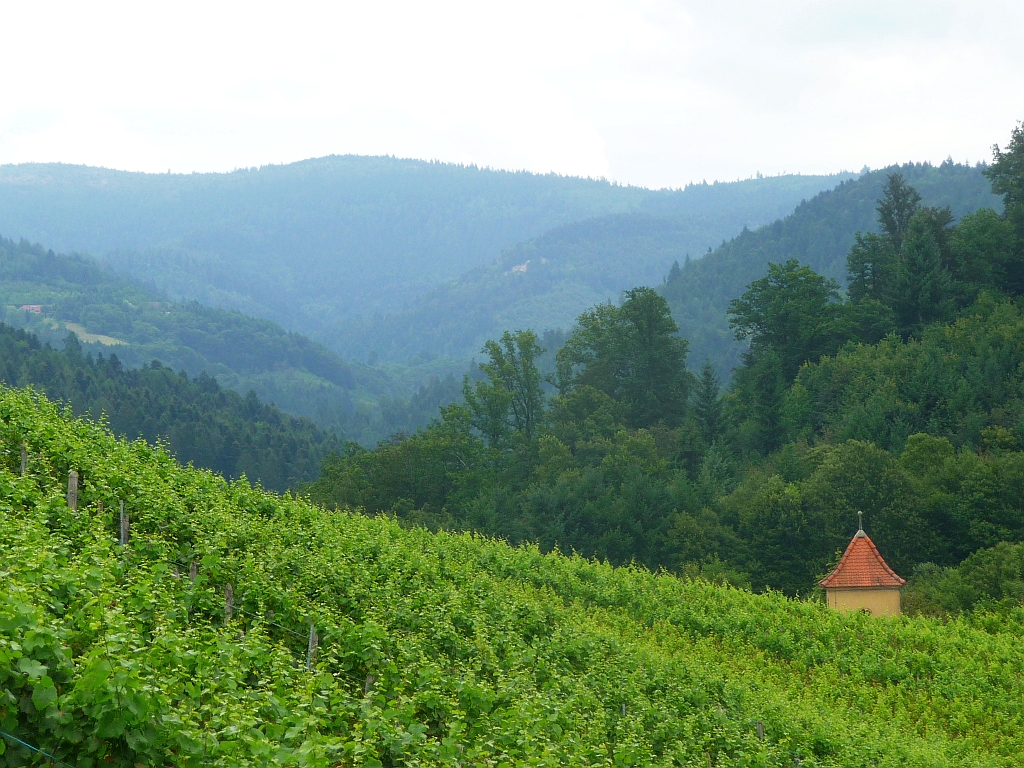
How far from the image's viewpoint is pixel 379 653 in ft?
41.0

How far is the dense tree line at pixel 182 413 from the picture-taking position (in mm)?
107750

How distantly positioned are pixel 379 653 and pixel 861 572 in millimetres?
23855

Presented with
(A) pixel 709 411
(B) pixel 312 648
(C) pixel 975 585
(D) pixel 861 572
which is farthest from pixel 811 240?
(B) pixel 312 648

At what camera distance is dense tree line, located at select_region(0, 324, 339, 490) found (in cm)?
10775

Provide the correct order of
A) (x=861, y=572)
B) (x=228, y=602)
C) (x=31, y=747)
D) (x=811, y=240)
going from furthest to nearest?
(x=811, y=240)
(x=861, y=572)
(x=228, y=602)
(x=31, y=747)

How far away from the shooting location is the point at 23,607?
7566 millimetres

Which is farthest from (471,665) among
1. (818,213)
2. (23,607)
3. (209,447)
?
(818,213)

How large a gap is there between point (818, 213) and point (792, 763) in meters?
163

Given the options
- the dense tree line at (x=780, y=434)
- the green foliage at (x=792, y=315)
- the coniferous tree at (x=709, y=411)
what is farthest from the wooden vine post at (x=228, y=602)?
the green foliage at (x=792, y=315)

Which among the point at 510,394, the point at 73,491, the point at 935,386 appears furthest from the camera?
the point at 510,394

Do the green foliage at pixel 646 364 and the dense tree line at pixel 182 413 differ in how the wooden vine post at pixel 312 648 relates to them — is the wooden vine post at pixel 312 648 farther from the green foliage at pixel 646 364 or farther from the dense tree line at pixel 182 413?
the dense tree line at pixel 182 413

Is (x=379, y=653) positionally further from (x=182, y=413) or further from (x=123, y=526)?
(x=182, y=413)

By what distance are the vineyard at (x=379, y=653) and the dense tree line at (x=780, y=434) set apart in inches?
764

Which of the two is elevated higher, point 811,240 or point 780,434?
point 811,240
